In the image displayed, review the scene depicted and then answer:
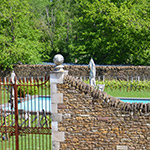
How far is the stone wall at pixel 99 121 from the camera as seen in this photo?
9625 mm

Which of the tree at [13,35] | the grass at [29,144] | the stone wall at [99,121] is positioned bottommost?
the grass at [29,144]

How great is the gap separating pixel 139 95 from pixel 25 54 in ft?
36.5

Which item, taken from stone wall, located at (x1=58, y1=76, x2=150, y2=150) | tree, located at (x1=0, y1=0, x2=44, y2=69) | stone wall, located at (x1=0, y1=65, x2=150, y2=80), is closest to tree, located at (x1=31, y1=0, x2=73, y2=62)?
tree, located at (x1=0, y1=0, x2=44, y2=69)

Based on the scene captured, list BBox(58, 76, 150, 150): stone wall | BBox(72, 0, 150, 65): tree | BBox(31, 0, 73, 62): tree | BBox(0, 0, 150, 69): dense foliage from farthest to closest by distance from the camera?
BBox(31, 0, 73, 62): tree → BBox(72, 0, 150, 65): tree → BBox(0, 0, 150, 69): dense foliage → BBox(58, 76, 150, 150): stone wall

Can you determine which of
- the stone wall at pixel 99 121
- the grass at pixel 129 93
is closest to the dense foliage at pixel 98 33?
the grass at pixel 129 93

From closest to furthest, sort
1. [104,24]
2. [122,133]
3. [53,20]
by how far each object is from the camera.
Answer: [122,133]
[104,24]
[53,20]

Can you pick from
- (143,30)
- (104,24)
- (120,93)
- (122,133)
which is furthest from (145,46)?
(122,133)

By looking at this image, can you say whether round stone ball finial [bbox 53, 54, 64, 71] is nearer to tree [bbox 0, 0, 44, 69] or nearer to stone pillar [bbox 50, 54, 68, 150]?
stone pillar [bbox 50, 54, 68, 150]

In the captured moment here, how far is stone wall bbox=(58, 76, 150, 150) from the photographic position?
9625 mm

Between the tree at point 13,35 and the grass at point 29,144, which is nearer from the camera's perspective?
the grass at point 29,144

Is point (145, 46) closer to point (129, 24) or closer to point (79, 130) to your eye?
point (129, 24)

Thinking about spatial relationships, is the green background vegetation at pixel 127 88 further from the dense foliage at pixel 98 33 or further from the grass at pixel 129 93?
the dense foliage at pixel 98 33

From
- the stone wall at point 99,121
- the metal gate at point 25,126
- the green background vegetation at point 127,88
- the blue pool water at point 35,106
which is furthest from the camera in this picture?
the green background vegetation at point 127,88

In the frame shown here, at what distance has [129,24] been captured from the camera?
105ft
